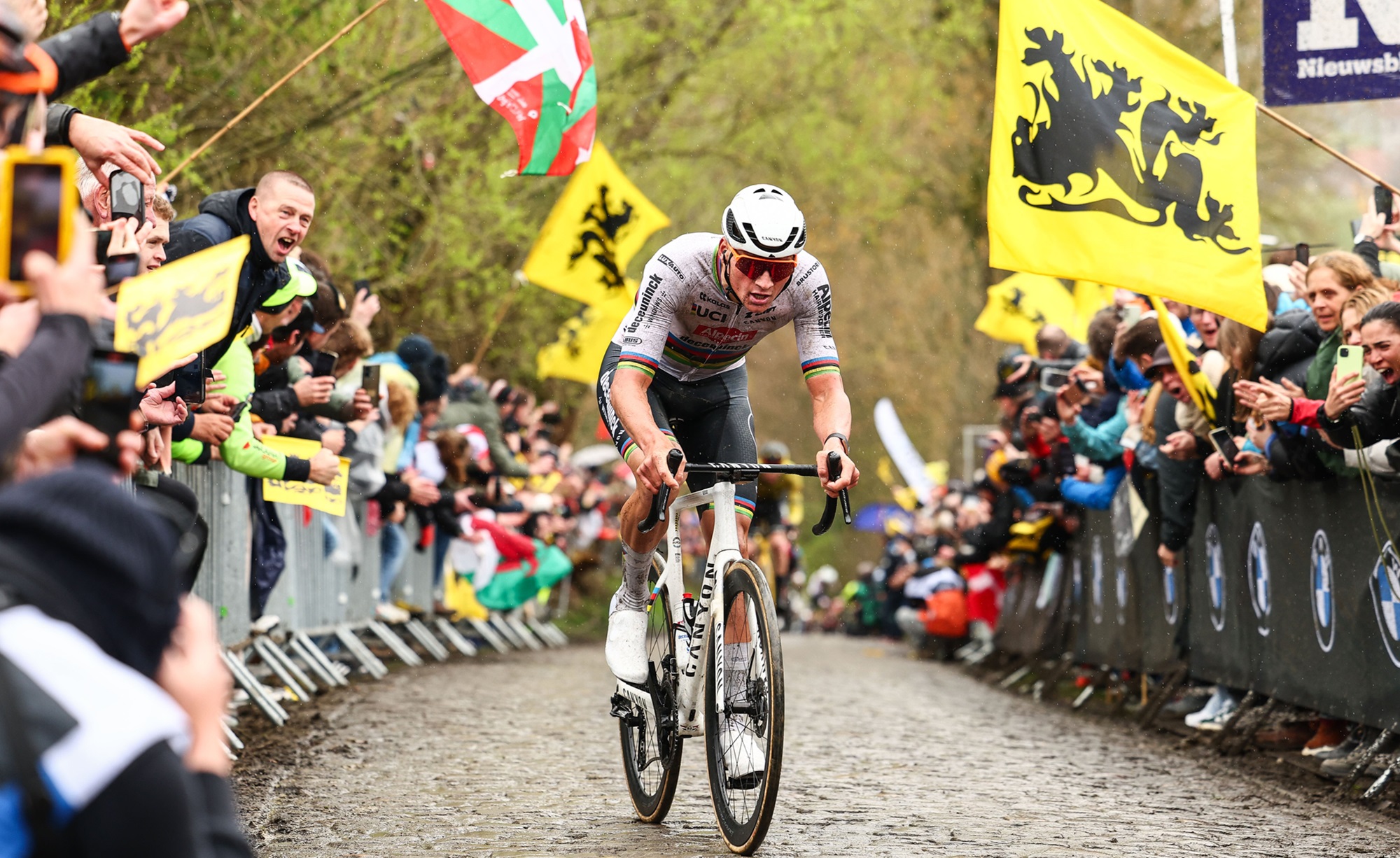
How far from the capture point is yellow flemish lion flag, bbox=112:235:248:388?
11.7ft

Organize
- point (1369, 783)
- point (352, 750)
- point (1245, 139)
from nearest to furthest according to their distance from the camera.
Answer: point (1369, 783) < point (352, 750) < point (1245, 139)

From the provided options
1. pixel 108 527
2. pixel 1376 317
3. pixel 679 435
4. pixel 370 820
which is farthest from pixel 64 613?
pixel 1376 317

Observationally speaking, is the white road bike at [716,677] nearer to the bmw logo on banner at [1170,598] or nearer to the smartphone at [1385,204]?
the smartphone at [1385,204]

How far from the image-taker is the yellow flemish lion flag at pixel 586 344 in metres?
16.5

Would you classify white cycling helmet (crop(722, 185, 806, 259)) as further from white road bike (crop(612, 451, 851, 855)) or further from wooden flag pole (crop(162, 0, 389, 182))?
→ wooden flag pole (crop(162, 0, 389, 182))

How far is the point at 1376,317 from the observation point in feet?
22.7

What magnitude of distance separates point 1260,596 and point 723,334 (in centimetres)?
408

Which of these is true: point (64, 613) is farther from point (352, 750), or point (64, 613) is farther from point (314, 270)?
point (314, 270)

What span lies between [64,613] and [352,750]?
667 cm

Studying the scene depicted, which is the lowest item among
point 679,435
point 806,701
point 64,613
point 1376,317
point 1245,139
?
point 806,701

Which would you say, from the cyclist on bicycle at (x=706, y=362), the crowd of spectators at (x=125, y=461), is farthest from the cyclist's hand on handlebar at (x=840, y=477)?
the crowd of spectators at (x=125, y=461)

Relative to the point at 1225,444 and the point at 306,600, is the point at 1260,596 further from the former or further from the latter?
the point at 306,600

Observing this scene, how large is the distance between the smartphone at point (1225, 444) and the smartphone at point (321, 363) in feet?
16.4

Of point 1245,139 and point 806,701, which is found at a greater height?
point 1245,139
